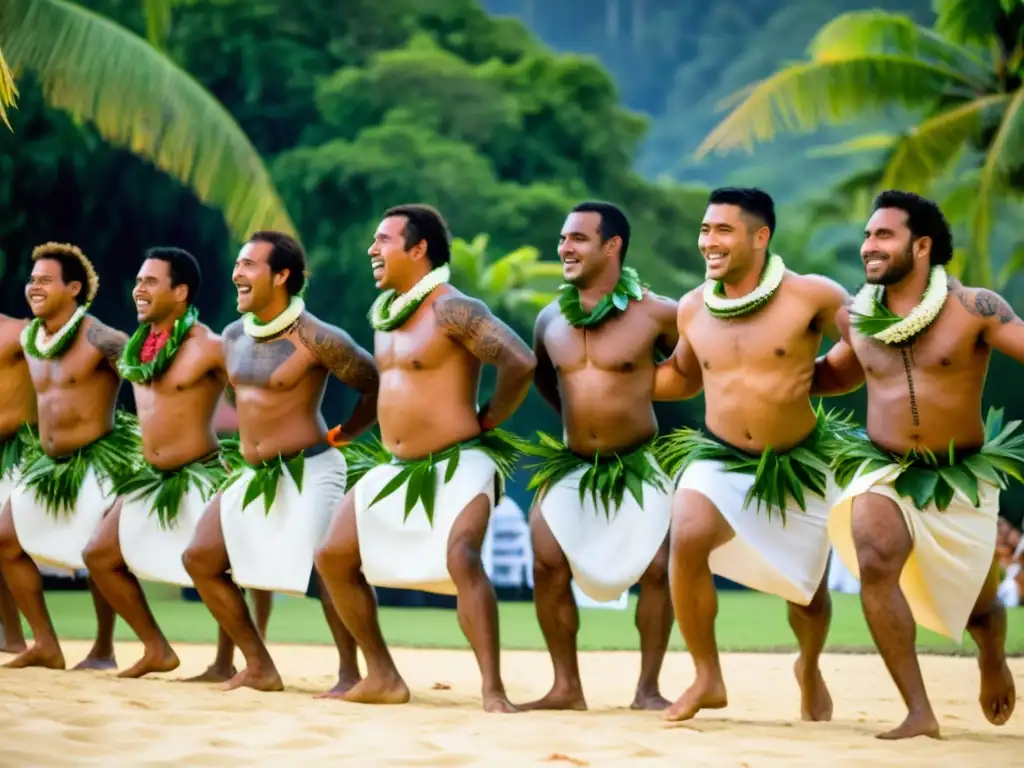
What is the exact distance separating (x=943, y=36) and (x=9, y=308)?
1012cm

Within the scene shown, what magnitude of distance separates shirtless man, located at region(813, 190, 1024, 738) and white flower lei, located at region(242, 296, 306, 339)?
2.29 meters

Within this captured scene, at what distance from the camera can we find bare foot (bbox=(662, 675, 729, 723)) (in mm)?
5488

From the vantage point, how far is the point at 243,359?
675 centimetres

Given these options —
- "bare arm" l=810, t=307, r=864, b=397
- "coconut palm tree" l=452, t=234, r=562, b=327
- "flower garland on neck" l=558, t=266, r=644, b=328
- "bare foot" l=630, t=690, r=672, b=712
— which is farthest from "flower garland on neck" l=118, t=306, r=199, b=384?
"coconut palm tree" l=452, t=234, r=562, b=327

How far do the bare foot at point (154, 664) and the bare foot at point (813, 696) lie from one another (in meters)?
2.66

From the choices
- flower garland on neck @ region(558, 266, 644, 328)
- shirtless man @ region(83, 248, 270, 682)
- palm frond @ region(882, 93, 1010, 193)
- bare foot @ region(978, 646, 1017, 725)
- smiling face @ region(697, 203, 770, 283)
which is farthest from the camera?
palm frond @ region(882, 93, 1010, 193)

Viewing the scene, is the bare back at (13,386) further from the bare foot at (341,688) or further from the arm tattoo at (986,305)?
the arm tattoo at (986,305)

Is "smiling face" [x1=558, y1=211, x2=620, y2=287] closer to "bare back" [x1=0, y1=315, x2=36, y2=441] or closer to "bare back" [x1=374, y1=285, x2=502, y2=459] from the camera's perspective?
"bare back" [x1=374, y1=285, x2=502, y2=459]

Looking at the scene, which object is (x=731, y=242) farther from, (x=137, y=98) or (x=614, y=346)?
(x=137, y=98)

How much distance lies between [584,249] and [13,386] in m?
3.11

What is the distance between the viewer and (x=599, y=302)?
20.6 ft

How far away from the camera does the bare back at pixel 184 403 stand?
7.07 meters

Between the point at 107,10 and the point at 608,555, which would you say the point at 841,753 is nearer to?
the point at 608,555

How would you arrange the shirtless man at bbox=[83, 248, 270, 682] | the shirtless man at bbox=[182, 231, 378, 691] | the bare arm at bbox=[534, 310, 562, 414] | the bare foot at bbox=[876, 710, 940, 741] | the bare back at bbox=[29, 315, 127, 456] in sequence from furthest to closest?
the bare back at bbox=[29, 315, 127, 456] < the shirtless man at bbox=[83, 248, 270, 682] < the shirtless man at bbox=[182, 231, 378, 691] < the bare arm at bbox=[534, 310, 562, 414] < the bare foot at bbox=[876, 710, 940, 741]
